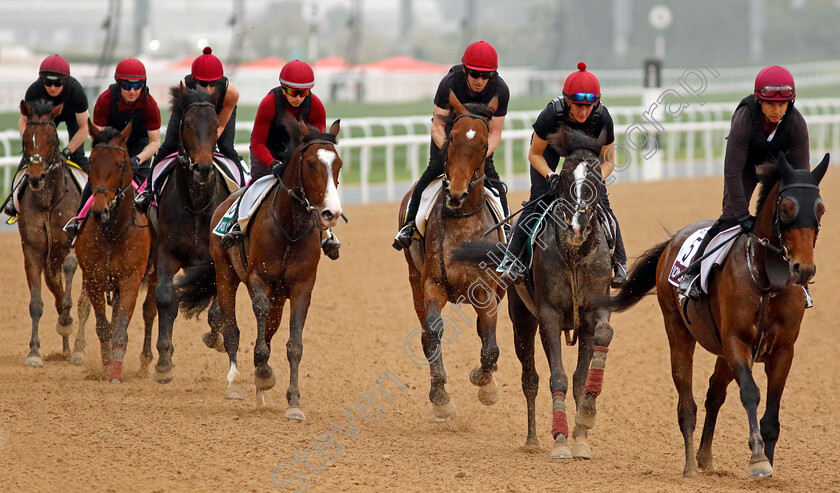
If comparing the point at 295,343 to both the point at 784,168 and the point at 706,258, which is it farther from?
the point at 784,168

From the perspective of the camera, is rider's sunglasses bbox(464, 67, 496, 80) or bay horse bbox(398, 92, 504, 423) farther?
rider's sunglasses bbox(464, 67, 496, 80)

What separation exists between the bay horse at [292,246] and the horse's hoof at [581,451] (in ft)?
5.94

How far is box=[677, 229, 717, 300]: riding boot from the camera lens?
6020 mm

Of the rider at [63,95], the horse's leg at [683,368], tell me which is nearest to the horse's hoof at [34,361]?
the rider at [63,95]

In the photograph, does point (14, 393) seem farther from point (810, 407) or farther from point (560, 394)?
point (810, 407)

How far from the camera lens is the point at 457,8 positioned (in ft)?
264

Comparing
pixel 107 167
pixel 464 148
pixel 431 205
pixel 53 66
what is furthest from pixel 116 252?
pixel 464 148

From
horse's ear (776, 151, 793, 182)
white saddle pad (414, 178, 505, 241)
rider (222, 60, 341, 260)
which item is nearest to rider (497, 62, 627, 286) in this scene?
white saddle pad (414, 178, 505, 241)

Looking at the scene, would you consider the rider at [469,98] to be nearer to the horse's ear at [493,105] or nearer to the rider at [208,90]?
the horse's ear at [493,105]

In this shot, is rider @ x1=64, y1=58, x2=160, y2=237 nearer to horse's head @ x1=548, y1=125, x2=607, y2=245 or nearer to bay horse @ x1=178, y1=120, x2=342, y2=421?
bay horse @ x1=178, y1=120, x2=342, y2=421

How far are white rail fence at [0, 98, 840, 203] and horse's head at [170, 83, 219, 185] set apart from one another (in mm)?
7966

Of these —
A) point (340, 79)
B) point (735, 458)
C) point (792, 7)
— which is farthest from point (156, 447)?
point (792, 7)

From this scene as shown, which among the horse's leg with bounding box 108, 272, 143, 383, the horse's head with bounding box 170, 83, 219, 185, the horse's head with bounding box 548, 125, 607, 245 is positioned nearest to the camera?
the horse's head with bounding box 548, 125, 607, 245

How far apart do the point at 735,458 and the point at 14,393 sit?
4.85 metres
